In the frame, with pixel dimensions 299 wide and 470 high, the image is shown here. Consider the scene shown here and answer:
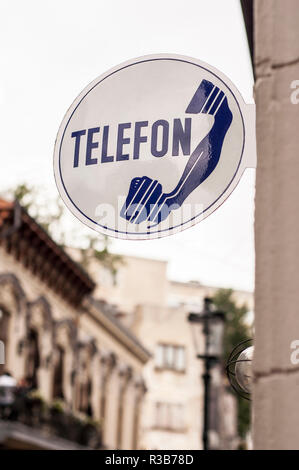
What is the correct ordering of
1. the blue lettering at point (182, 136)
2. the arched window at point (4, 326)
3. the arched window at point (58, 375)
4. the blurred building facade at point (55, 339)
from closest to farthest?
the blue lettering at point (182, 136) < the arched window at point (4, 326) < the blurred building facade at point (55, 339) < the arched window at point (58, 375)

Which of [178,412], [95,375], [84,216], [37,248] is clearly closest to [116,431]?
[95,375]

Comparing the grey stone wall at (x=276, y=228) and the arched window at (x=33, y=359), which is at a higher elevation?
the arched window at (x=33, y=359)

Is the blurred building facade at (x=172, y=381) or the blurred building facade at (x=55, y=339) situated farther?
the blurred building facade at (x=172, y=381)

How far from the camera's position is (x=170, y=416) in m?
53.7

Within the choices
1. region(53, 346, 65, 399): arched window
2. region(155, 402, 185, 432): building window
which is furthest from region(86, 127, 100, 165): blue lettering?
region(155, 402, 185, 432): building window

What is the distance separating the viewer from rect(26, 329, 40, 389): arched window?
26188mm

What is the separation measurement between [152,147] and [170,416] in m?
51.5

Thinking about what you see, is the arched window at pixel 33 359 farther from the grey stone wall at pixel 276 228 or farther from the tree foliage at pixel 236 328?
the tree foliage at pixel 236 328

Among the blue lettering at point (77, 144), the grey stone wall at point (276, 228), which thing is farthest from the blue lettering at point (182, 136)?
the grey stone wall at point (276, 228)

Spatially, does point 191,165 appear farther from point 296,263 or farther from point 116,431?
point 116,431

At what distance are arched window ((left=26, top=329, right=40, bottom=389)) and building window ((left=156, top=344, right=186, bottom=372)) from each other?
26.6 meters

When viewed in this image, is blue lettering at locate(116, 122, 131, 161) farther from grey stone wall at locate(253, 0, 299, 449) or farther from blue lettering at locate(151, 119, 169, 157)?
grey stone wall at locate(253, 0, 299, 449)

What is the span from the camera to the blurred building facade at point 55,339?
2462 cm

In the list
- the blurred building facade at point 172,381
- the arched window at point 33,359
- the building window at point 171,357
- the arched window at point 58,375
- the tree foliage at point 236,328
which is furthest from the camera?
the tree foliage at point 236,328
